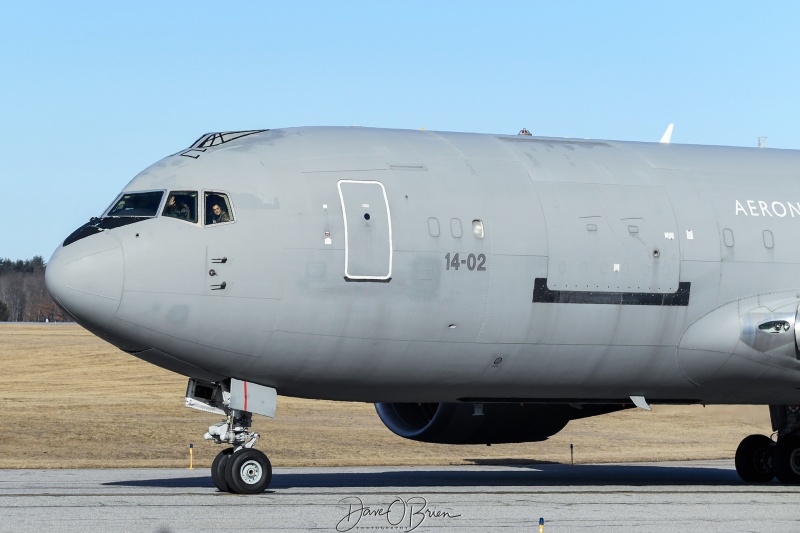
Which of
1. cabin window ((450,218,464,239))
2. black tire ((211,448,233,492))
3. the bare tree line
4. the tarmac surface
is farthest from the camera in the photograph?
the bare tree line

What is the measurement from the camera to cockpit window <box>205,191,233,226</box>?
20719 millimetres

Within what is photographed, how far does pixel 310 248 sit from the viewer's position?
20844 mm

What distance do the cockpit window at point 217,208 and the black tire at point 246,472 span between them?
3805 mm

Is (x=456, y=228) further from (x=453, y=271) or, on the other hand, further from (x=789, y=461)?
(x=789, y=461)

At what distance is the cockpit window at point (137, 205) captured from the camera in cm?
2080

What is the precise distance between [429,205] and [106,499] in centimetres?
725

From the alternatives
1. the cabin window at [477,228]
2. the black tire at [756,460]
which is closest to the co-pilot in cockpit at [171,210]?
the cabin window at [477,228]

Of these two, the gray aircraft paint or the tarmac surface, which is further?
the gray aircraft paint

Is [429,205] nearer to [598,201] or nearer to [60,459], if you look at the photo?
[598,201]

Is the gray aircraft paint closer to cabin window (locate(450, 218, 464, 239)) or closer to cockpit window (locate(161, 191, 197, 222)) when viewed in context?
cabin window (locate(450, 218, 464, 239))

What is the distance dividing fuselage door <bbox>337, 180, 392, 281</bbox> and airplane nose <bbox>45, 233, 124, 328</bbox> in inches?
148

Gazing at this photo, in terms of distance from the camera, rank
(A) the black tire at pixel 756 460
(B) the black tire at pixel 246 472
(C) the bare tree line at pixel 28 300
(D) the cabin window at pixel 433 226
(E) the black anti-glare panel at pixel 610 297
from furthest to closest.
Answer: (C) the bare tree line at pixel 28 300, (A) the black tire at pixel 756 460, (E) the black anti-glare panel at pixel 610 297, (D) the cabin window at pixel 433 226, (B) the black tire at pixel 246 472

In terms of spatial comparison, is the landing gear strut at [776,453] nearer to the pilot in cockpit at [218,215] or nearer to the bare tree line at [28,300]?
the pilot in cockpit at [218,215]
